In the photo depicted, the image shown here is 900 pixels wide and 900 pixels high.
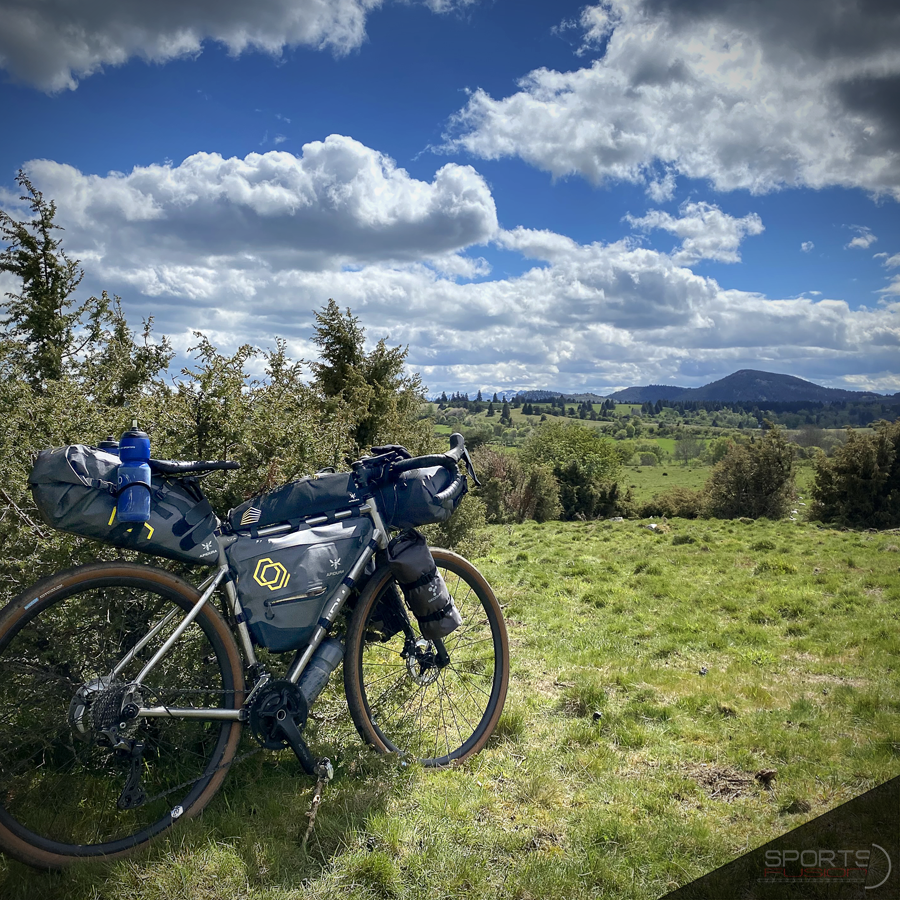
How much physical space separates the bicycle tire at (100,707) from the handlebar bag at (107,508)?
152 mm

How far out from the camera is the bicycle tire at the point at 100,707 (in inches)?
112

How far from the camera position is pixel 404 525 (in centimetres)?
391

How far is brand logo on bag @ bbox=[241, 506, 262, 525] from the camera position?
349 centimetres

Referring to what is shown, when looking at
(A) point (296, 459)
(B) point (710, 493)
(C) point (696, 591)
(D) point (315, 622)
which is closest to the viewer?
(D) point (315, 622)

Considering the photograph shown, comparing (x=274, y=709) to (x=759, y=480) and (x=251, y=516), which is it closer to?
(x=251, y=516)

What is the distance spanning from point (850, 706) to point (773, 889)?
3195 mm

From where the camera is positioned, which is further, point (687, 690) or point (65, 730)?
point (687, 690)

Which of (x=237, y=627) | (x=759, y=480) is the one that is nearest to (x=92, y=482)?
(x=237, y=627)

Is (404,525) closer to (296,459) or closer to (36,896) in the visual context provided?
(296,459)

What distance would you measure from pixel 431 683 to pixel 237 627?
1.37 metres

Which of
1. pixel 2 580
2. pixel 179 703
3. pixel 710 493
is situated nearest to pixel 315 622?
pixel 179 703
